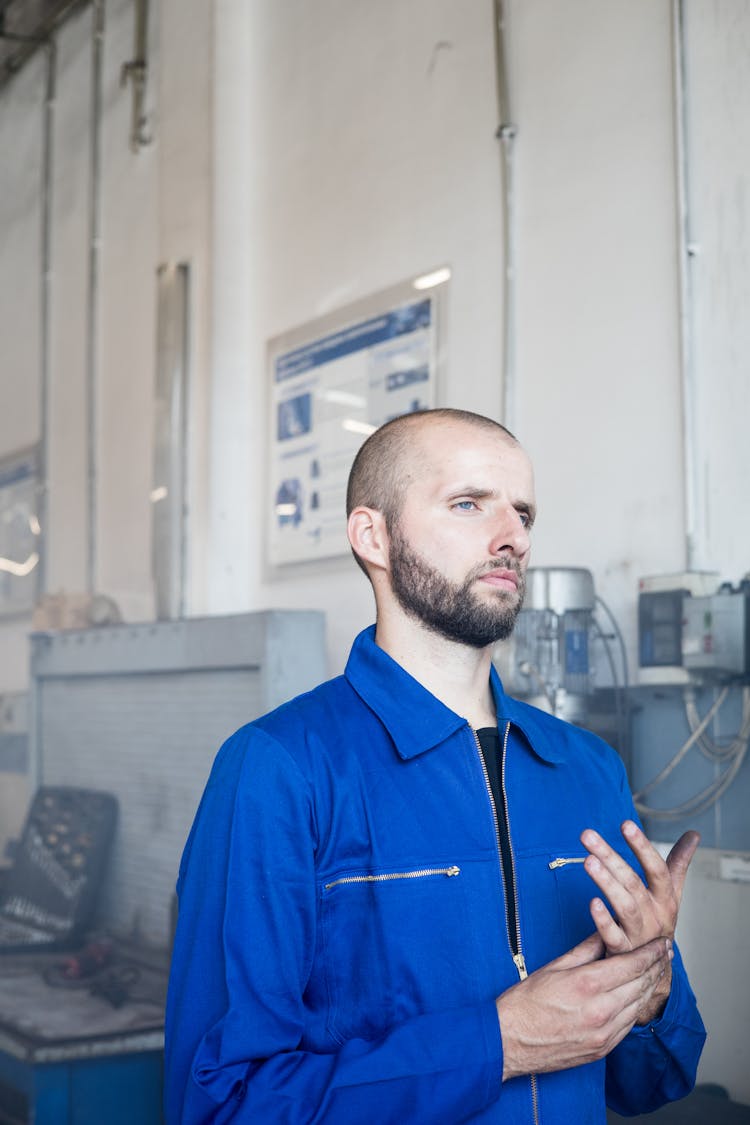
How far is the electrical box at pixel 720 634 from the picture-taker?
1.80 meters

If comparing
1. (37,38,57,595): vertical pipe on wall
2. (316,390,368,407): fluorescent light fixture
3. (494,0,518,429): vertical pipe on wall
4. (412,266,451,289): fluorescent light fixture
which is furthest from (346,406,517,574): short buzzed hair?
(37,38,57,595): vertical pipe on wall

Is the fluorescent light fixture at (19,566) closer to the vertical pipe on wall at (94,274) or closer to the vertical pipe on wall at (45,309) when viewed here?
the vertical pipe on wall at (45,309)

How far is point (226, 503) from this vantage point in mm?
3049

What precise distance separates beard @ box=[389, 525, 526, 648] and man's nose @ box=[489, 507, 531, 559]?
0.03 feet

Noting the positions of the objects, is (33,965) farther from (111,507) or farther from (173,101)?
(173,101)

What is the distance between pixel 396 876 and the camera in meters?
1.06

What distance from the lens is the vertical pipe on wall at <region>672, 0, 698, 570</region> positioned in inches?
76.4

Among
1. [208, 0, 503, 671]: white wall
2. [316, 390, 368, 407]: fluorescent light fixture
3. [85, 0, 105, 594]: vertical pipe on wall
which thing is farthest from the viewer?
[85, 0, 105, 594]: vertical pipe on wall

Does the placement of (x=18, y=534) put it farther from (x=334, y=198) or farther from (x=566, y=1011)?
(x=566, y=1011)

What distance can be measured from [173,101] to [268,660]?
1.82 m

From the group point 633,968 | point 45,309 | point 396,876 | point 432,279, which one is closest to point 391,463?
point 396,876

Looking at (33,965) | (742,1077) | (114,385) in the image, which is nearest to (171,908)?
(33,965)

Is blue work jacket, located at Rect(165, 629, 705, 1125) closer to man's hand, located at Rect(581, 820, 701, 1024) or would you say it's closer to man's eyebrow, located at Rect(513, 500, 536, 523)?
man's hand, located at Rect(581, 820, 701, 1024)

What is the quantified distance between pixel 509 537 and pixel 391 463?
160 mm
